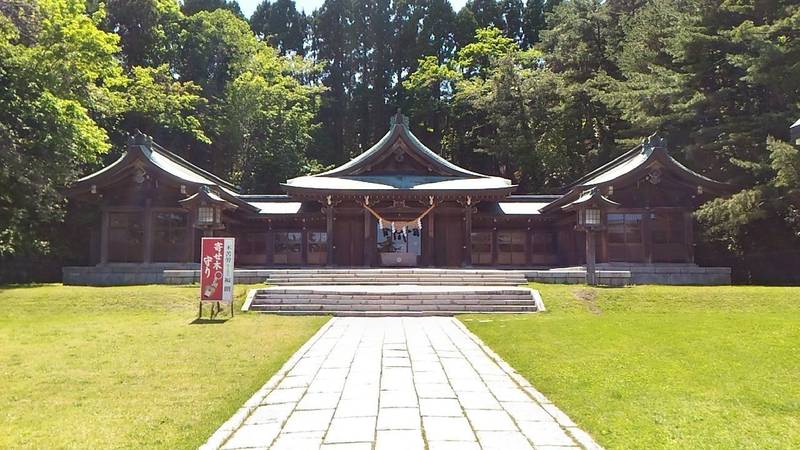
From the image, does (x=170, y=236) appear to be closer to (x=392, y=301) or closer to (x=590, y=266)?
(x=392, y=301)

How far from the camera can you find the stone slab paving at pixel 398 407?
15.1 ft

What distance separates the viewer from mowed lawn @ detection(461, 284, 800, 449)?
16.0ft

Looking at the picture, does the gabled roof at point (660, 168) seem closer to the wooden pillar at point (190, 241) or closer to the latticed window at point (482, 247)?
the latticed window at point (482, 247)

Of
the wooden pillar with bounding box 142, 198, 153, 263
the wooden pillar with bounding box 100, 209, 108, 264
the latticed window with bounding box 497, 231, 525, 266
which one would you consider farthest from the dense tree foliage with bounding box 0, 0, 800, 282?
the latticed window with bounding box 497, 231, 525, 266

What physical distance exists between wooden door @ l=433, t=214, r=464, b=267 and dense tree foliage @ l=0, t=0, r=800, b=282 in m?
10.2

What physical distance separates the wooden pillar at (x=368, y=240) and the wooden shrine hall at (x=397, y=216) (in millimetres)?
44

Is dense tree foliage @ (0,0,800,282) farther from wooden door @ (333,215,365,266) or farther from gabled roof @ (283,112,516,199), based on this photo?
wooden door @ (333,215,365,266)

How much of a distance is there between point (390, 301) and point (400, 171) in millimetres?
11969

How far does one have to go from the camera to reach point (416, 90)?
45.9 m

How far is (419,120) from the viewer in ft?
152

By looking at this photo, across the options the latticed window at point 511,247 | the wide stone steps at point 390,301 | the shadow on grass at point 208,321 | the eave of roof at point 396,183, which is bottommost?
the shadow on grass at point 208,321

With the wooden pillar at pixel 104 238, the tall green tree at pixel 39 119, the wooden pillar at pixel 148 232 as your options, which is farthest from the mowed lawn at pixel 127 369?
the wooden pillar at pixel 104 238

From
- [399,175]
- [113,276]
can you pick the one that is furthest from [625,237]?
[113,276]

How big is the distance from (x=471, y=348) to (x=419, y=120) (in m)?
38.5
